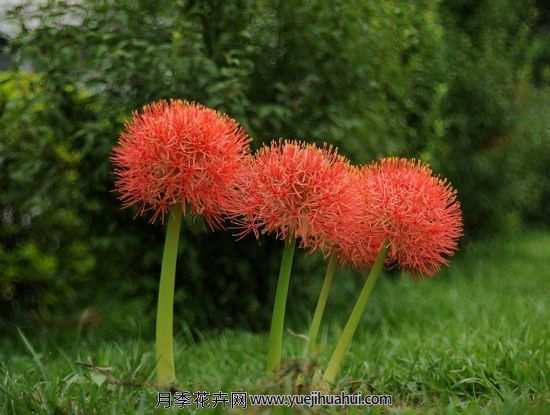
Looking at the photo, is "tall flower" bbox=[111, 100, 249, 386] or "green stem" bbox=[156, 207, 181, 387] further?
"green stem" bbox=[156, 207, 181, 387]

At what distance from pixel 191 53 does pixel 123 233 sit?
1.15 m

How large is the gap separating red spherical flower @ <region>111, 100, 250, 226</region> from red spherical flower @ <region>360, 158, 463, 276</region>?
44cm

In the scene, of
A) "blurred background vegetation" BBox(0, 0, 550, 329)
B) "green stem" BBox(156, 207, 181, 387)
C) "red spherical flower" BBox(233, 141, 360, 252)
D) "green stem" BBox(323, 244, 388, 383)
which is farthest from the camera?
"blurred background vegetation" BBox(0, 0, 550, 329)

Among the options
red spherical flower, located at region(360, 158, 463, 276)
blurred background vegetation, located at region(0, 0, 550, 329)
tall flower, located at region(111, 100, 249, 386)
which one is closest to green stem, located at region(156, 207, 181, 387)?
tall flower, located at region(111, 100, 249, 386)

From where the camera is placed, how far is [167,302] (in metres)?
2.55

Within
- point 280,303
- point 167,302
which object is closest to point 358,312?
point 280,303

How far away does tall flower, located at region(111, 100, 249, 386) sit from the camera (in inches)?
95.5

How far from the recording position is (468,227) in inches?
390

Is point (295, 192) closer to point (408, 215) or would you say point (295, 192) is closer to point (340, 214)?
point (340, 214)

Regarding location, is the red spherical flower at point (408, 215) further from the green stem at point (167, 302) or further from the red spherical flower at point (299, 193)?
the green stem at point (167, 302)

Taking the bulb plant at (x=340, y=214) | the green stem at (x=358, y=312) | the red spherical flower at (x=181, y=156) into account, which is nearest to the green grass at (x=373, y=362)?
the green stem at (x=358, y=312)

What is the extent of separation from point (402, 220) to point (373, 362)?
1220 mm

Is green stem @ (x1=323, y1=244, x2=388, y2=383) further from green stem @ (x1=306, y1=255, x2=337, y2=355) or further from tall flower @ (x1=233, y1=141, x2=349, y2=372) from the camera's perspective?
tall flower @ (x1=233, y1=141, x2=349, y2=372)

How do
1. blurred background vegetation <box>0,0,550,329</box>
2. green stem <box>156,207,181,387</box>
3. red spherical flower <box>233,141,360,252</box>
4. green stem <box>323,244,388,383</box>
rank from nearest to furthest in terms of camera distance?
red spherical flower <box>233,141,360,252</box> < green stem <box>156,207,181,387</box> < green stem <box>323,244,388,383</box> < blurred background vegetation <box>0,0,550,329</box>
